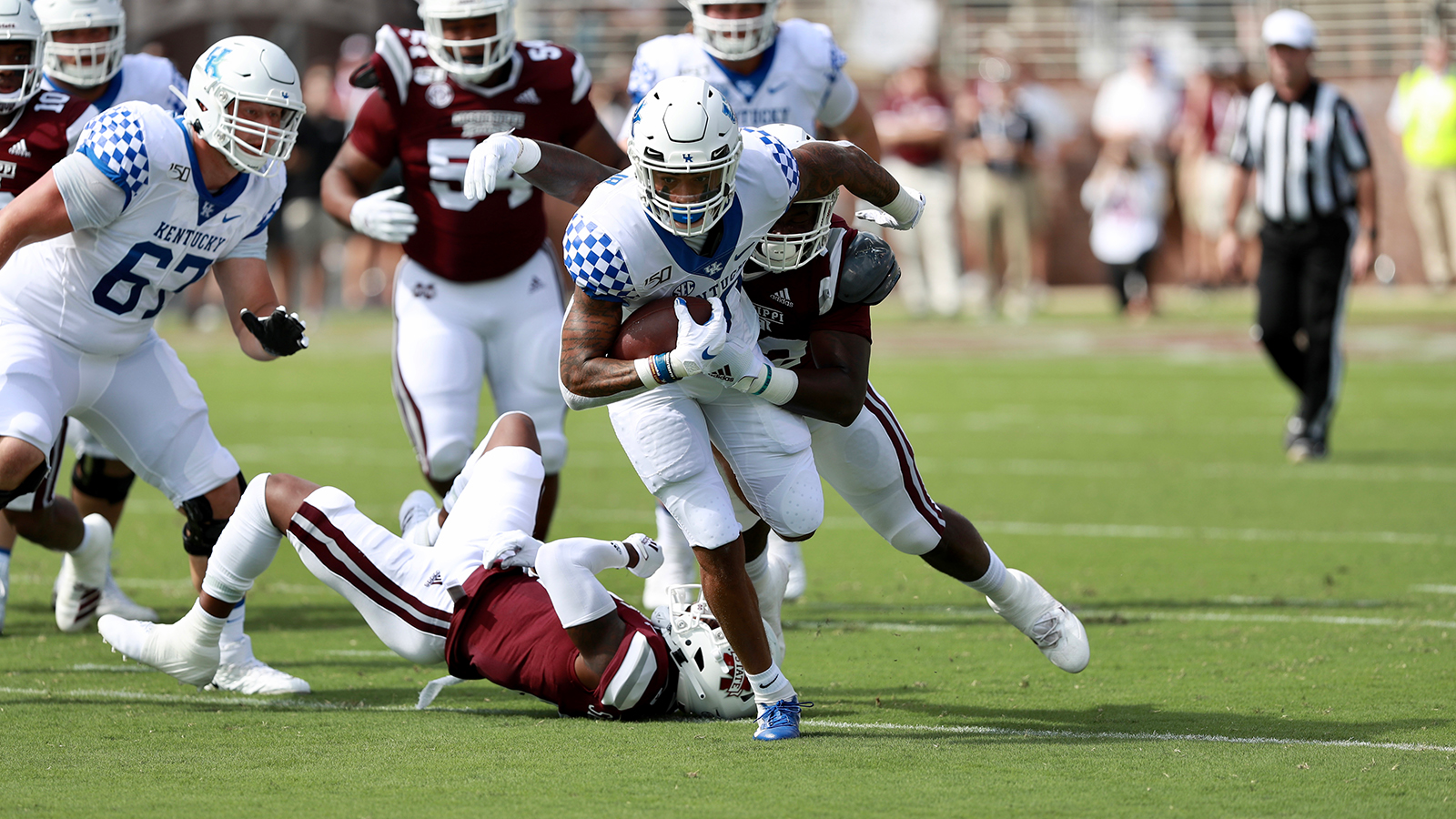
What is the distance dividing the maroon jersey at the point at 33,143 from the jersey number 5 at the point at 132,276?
57 cm

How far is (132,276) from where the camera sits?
497 cm

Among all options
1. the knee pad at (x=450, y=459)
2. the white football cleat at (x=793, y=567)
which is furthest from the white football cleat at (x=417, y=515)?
the white football cleat at (x=793, y=567)

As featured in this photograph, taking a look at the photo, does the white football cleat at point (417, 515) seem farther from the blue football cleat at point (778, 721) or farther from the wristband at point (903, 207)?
the wristband at point (903, 207)

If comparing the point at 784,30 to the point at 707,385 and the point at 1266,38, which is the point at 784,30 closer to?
the point at 707,385

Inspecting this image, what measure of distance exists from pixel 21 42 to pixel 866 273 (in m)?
2.68

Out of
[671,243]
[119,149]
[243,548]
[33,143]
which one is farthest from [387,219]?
[671,243]

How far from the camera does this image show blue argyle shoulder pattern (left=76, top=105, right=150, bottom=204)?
15.3ft

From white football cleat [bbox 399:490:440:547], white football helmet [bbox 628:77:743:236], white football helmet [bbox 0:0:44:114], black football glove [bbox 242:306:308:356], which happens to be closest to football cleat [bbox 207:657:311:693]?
white football cleat [bbox 399:490:440:547]

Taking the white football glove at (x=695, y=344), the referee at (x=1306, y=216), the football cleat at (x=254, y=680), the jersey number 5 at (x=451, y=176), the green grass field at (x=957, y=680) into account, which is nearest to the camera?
the green grass field at (x=957, y=680)

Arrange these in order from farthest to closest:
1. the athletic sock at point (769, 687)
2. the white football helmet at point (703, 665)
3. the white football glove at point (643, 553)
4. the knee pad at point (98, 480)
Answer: the knee pad at point (98, 480)
the white football glove at point (643, 553)
the white football helmet at point (703, 665)
the athletic sock at point (769, 687)

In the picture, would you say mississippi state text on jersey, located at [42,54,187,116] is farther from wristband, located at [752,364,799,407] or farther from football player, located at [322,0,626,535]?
wristband, located at [752,364,799,407]

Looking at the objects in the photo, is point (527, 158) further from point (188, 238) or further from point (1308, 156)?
point (1308, 156)

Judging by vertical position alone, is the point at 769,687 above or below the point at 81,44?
below

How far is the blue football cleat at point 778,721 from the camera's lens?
4164mm
